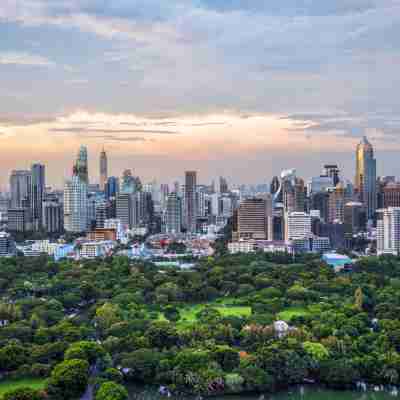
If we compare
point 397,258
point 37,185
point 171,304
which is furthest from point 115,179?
point 171,304

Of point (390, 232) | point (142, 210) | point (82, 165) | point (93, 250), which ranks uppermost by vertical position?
point (82, 165)

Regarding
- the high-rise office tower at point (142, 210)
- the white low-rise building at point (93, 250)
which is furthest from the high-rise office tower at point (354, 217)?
the white low-rise building at point (93, 250)

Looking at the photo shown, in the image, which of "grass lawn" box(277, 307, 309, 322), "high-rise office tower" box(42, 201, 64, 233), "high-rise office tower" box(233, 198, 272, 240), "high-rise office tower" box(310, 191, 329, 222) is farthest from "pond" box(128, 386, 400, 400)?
"high-rise office tower" box(42, 201, 64, 233)

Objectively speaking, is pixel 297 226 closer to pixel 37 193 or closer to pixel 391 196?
pixel 391 196

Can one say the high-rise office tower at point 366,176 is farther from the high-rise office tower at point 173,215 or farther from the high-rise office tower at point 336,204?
the high-rise office tower at point 173,215

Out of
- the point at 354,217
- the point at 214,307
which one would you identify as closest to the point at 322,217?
the point at 354,217

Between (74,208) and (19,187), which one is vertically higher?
(19,187)

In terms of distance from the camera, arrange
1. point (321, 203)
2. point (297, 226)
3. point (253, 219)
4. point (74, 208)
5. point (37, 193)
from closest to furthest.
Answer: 1. point (297, 226)
2. point (253, 219)
3. point (321, 203)
4. point (74, 208)
5. point (37, 193)

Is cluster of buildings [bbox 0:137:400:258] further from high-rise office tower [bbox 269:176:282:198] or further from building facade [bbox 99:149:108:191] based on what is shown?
building facade [bbox 99:149:108:191]
